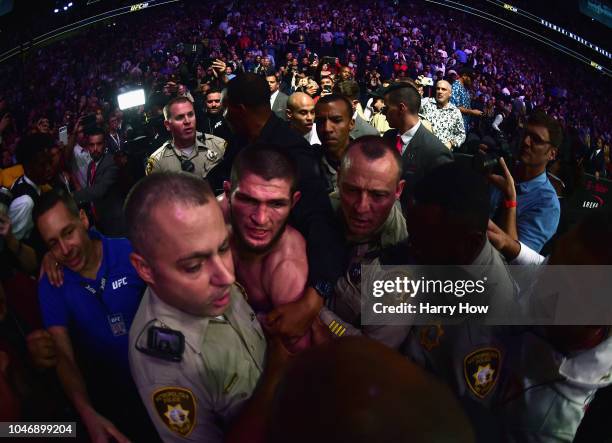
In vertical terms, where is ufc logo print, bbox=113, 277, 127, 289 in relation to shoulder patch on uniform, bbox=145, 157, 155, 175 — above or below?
below

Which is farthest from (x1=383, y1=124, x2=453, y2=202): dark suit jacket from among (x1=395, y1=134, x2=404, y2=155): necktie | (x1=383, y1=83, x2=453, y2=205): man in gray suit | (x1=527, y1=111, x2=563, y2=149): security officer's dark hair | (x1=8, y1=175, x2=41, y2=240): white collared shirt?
(x1=8, y1=175, x2=41, y2=240): white collared shirt

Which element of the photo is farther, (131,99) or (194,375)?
(131,99)

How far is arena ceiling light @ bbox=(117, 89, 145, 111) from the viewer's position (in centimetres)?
506

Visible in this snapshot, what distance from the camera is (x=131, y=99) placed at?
509cm

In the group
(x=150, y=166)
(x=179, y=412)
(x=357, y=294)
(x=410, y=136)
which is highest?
(x=410, y=136)

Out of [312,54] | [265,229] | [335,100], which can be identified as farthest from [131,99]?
[312,54]

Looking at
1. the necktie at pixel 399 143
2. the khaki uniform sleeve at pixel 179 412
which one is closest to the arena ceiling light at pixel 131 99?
the necktie at pixel 399 143

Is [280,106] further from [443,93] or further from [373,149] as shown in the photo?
[373,149]

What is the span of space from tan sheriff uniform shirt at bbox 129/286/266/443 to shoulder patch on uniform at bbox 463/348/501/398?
64 cm

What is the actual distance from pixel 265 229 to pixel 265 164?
262 millimetres

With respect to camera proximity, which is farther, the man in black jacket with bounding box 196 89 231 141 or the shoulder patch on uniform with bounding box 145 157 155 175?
the man in black jacket with bounding box 196 89 231 141

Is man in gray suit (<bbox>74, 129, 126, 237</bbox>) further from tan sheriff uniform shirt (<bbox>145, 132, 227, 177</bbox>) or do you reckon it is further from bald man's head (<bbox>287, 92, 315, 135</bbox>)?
bald man's head (<bbox>287, 92, 315, 135</bbox>)

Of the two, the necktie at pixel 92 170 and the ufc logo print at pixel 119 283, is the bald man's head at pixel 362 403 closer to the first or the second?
the ufc logo print at pixel 119 283

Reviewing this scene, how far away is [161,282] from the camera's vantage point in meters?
1.24
